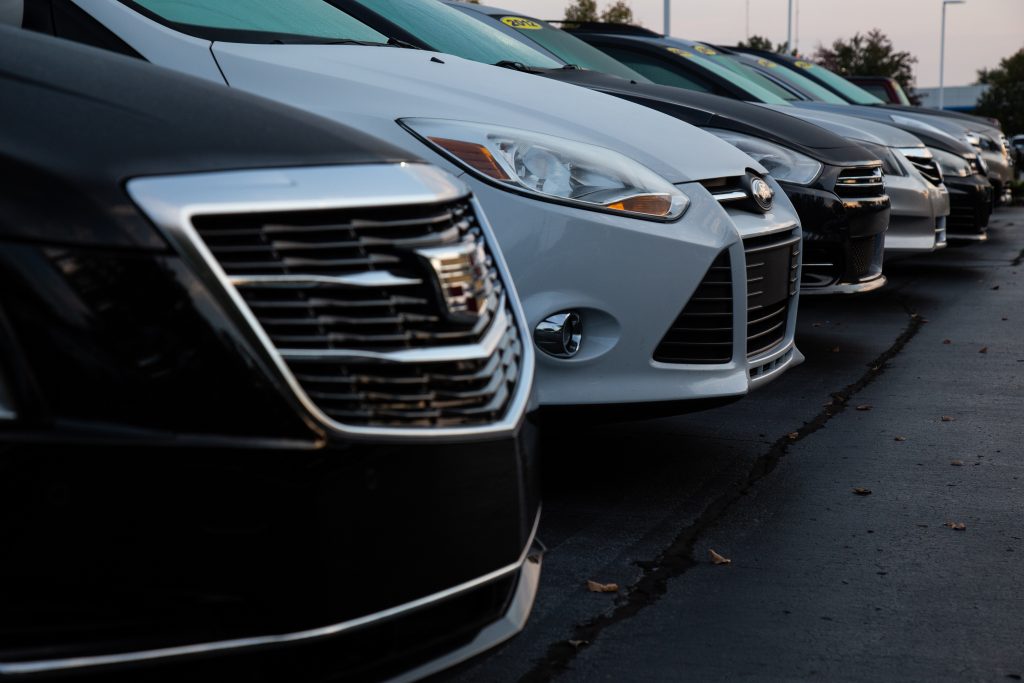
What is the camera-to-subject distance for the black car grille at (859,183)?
657cm

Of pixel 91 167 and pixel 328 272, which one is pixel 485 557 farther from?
pixel 91 167

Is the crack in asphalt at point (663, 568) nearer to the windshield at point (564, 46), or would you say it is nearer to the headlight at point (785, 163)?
the headlight at point (785, 163)

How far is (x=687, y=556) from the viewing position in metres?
3.44

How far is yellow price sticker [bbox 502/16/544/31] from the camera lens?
752 cm

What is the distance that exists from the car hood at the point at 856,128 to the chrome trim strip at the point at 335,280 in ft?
23.2

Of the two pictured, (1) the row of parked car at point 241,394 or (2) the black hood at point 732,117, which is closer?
(1) the row of parked car at point 241,394

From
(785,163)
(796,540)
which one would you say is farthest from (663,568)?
(785,163)

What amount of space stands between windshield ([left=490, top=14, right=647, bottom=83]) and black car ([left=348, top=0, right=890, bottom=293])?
365mm

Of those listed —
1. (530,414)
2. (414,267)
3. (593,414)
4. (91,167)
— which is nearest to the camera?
(91,167)

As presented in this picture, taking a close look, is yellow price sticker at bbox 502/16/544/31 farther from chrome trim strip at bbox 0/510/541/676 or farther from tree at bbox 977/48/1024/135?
tree at bbox 977/48/1024/135

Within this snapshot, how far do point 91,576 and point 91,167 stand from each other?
54cm

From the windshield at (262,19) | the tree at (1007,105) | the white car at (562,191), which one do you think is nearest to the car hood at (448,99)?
the white car at (562,191)

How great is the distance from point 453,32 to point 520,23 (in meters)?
2.17

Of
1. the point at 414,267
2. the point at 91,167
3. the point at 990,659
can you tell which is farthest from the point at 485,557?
the point at 990,659
